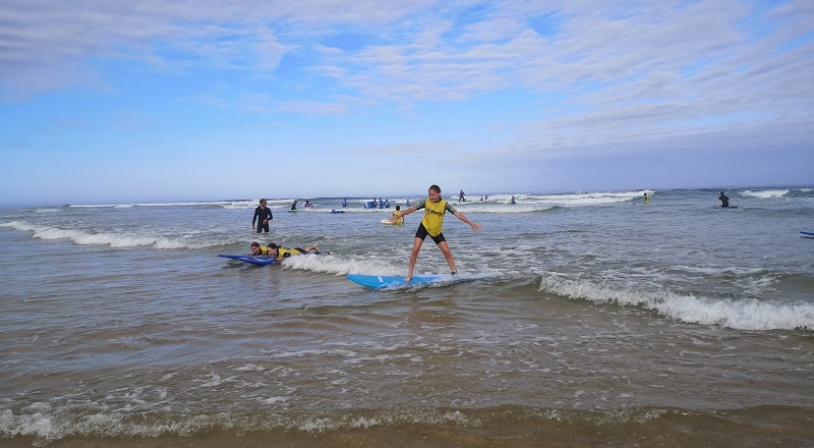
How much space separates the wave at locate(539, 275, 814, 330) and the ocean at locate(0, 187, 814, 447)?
1.3 inches

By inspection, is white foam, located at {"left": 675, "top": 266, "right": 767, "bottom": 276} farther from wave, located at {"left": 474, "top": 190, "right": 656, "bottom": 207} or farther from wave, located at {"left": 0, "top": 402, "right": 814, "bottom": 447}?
wave, located at {"left": 474, "top": 190, "right": 656, "bottom": 207}

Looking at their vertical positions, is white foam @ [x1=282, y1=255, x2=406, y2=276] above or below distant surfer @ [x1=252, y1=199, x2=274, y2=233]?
below

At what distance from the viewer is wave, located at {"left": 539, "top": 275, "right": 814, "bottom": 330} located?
253 inches

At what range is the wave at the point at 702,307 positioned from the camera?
642cm

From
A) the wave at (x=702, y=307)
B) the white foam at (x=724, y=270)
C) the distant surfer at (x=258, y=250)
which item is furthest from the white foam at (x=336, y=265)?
the white foam at (x=724, y=270)

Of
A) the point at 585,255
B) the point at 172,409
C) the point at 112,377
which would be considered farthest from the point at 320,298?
the point at 585,255

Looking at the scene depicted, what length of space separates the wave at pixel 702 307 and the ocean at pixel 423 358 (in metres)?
0.03

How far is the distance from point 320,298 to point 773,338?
6.82 meters

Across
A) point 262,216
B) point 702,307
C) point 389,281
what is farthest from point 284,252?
point 702,307

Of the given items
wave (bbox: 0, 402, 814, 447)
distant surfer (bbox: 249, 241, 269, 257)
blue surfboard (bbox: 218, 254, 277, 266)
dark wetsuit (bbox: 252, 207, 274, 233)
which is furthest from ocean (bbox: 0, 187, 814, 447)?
dark wetsuit (bbox: 252, 207, 274, 233)

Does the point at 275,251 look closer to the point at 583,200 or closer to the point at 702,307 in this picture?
the point at 702,307

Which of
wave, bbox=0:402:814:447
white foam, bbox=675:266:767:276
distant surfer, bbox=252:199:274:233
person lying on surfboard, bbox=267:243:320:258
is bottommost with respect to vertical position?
wave, bbox=0:402:814:447

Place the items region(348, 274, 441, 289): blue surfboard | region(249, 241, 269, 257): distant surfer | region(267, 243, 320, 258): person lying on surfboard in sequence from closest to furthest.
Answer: region(348, 274, 441, 289): blue surfboard < region(267, 243, 320, 258): person lying on surfboard < region(249, 241, 269, 257): distant surfer

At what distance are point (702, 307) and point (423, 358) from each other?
14.6ft
